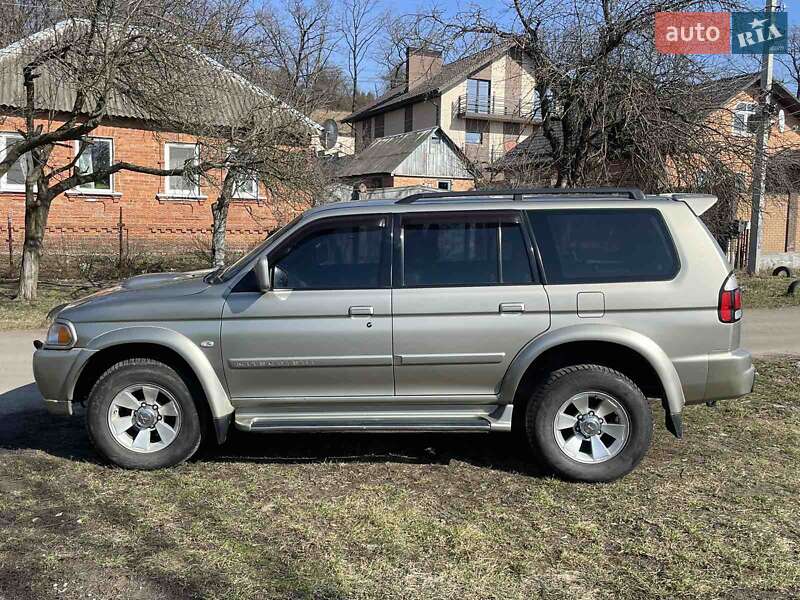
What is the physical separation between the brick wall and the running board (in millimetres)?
15267

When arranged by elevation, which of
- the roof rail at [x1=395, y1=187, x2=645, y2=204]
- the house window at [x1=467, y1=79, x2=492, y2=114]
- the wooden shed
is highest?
the house window at [x1=467, y1=79, x2=492, y2=114]

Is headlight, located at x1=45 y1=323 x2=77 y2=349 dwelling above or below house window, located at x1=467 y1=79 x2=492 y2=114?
below

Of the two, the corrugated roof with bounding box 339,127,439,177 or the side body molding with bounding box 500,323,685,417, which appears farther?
the corrugated roof with bounding box 339,127,439,177

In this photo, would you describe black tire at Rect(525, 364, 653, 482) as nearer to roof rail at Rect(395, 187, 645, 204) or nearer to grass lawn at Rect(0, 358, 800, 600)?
grass lawn at Rect(0, 358, 800, 600)

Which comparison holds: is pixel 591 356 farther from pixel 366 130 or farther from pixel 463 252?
pixel 366 130

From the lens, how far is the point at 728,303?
15.8 ft

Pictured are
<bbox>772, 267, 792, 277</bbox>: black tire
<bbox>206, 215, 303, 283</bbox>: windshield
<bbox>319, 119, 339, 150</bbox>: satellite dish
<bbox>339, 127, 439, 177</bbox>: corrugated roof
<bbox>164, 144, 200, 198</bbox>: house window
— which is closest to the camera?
<bbox>206, 215, 303, 283</bbox>: windshield

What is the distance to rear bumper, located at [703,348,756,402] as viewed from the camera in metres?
4.80

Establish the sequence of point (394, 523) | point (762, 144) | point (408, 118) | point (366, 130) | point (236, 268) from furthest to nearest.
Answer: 1. point (366, 130)
2. point (408, 118)
3. point (762, 144)
4. point (236, 268)
5. point (394, 523)

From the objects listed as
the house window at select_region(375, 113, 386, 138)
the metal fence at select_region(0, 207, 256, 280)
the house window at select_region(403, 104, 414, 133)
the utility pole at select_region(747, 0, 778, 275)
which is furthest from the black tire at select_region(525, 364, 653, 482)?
the house window at select_region(375, 113, 386, 138)

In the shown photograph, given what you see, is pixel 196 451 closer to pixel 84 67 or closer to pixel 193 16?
pixel 84 67

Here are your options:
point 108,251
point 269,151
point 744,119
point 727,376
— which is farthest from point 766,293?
point 108,251

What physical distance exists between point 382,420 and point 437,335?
69 cm

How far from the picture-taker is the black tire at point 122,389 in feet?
16.0
